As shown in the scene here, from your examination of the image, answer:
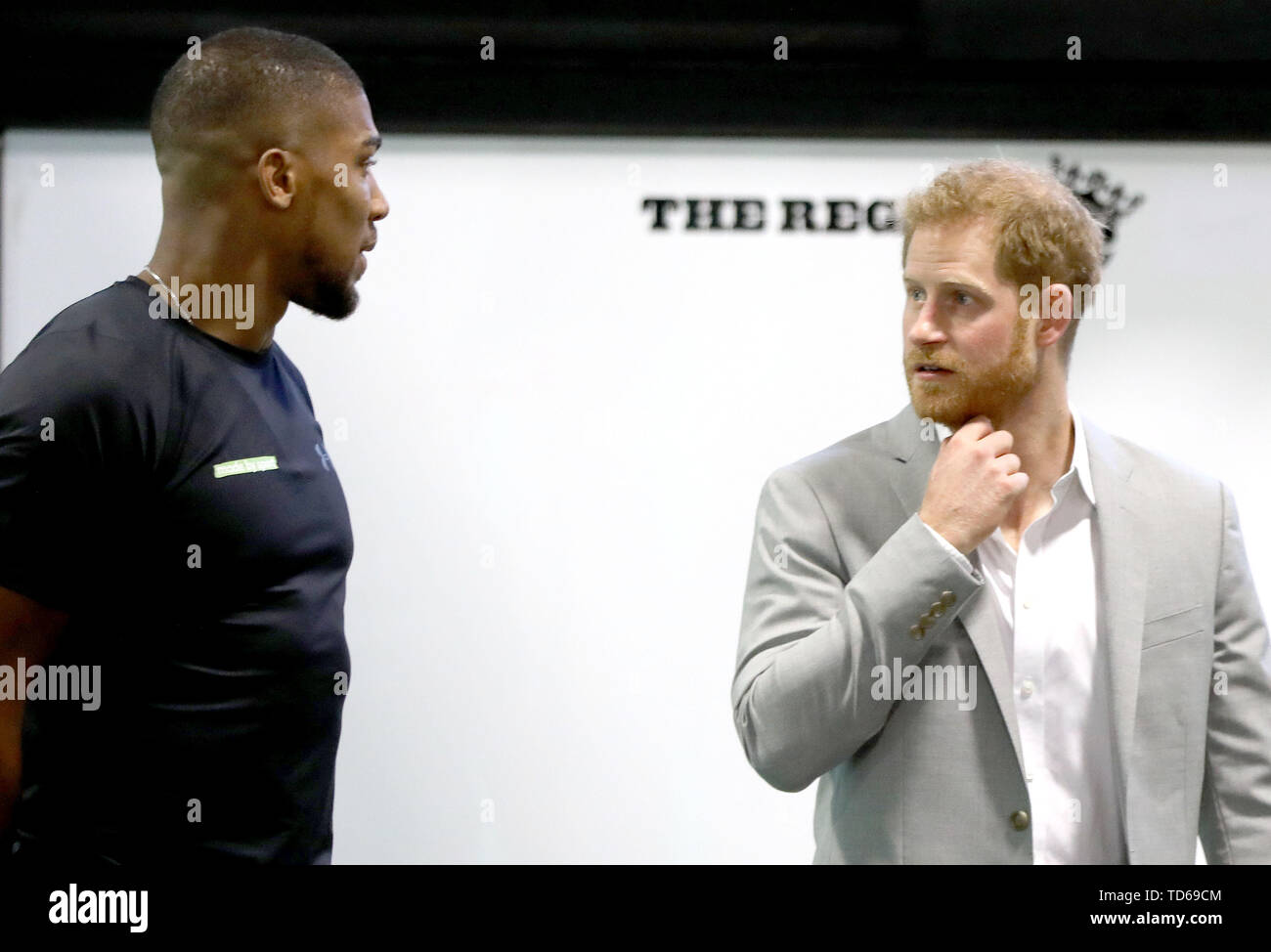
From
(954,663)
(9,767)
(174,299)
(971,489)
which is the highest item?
(174,299)

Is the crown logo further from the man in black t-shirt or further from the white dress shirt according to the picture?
the man in black t-shirt

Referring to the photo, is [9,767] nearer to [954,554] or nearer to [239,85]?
[239,85]

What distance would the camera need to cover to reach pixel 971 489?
1.99 metres

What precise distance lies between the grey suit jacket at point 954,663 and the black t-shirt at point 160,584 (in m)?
0.76

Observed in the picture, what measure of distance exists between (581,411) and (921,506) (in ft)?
4.67

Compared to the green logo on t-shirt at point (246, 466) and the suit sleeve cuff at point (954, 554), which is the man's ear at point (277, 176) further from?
the suit sleeve cuff at point (954, 554)

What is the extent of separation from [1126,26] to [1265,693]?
1.90m

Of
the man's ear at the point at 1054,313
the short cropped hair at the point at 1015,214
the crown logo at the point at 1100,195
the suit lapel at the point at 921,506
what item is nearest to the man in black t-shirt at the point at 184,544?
the suit lapel at the point at 921,506

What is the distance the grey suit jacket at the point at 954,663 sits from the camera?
193 cm

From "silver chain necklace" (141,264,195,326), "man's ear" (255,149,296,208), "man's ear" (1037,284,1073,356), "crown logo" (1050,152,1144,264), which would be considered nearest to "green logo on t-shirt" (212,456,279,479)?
"silver chain necklace" (141,264,195,326)

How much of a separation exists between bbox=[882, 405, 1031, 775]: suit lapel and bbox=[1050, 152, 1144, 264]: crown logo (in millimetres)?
1447

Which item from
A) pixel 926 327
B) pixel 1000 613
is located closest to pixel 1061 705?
pixel 1000 613
